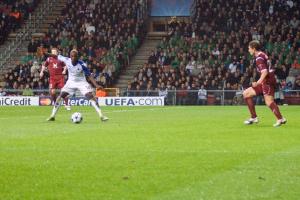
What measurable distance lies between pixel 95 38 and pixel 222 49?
8.62 metres

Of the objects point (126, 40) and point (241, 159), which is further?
point (126, 40)

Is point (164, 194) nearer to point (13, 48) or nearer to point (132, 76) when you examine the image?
point (132, 76)

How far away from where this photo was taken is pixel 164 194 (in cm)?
793

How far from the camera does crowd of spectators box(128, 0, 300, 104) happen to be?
40.3 metres

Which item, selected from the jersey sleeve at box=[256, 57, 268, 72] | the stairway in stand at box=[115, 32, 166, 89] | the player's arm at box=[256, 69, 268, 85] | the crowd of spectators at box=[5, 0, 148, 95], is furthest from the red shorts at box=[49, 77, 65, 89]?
the player's arm at box=[256, 69, 268, 85]

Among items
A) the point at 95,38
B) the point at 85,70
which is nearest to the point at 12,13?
the point at 95,38

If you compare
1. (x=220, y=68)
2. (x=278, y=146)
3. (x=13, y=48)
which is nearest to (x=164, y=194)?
(x=278, y=146)

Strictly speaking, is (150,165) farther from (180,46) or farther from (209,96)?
(180,46)

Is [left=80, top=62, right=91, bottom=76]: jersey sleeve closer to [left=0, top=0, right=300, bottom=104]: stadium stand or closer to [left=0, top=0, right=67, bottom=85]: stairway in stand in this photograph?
[left=0, top=0, right=300, bottom=104]: stadium stand

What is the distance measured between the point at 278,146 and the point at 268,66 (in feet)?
19.9

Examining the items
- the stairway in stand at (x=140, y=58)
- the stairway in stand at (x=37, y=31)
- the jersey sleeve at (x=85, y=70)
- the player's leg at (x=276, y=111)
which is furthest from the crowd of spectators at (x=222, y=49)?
the player's leg at (x=276, y=111)

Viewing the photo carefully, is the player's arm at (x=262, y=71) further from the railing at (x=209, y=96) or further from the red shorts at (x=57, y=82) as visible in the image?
the railing at (x=209, y=96)

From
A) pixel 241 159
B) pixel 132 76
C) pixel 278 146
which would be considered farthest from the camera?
pixel 132 76

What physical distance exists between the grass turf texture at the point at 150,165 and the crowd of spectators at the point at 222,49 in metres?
23.7
